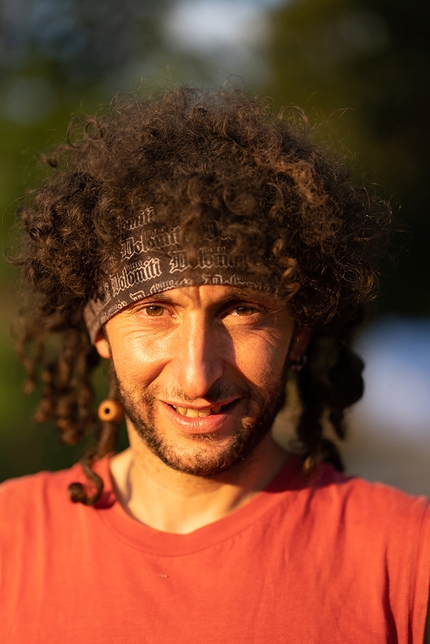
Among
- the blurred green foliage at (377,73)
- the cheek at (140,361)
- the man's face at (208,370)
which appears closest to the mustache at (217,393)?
the man's face at (208,370)

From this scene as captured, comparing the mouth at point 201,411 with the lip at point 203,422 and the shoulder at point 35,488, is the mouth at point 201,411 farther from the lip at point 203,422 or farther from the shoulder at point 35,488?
the shoulder at point 35,488

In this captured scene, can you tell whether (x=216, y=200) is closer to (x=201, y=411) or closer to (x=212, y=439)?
(x=201, y=411)

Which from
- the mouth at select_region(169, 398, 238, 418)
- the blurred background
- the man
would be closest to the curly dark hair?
the man

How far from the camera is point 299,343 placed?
3100 mm

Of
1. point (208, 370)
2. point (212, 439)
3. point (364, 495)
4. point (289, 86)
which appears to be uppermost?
point (289, 86)

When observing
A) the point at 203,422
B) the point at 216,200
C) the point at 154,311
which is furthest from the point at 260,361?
the point at 216,200

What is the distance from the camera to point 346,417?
3633mm

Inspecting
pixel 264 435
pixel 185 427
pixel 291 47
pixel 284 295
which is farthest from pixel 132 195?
pixel 291 47

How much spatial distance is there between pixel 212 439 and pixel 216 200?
0.85 m

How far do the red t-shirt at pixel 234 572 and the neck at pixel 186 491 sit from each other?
0.19ft

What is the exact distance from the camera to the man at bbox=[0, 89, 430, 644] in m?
2.65

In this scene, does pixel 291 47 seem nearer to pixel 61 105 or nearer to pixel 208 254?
pixel 61 105

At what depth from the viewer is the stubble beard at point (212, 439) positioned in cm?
277

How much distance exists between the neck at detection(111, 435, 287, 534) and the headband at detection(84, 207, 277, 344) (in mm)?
668
